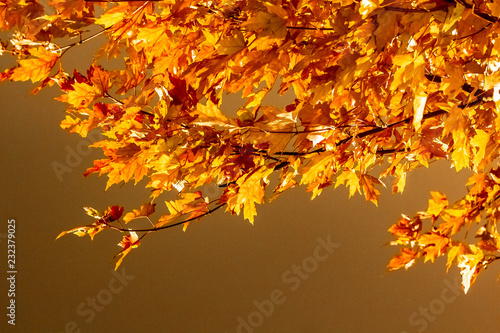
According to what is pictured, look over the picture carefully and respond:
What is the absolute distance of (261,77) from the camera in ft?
4.20

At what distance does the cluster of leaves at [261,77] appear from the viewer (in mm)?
952

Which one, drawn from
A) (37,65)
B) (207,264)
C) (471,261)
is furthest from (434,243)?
(207,264)

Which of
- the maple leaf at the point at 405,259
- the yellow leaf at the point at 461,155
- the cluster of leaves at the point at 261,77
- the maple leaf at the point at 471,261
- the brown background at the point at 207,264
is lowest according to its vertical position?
the brown background at the point at 207,264

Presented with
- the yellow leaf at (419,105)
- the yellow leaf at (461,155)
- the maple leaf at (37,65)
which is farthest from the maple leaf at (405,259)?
the maple leaf at (37,65)

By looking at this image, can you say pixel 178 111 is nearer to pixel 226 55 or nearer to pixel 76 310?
→ pixel 226 55

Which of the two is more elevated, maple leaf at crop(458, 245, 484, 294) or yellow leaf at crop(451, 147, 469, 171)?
yellow leaf at crop(451, 147, 469, 171)

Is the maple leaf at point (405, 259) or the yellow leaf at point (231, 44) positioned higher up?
the yellow leaf at point (231, 44)

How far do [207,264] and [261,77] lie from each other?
226 centimetres

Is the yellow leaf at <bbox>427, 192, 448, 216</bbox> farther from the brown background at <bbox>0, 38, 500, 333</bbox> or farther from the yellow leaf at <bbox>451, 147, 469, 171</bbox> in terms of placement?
the brown background at <bbox>0, 38, 500, 333</bbox>

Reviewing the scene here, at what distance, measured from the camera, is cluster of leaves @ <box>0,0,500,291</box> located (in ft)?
3.12

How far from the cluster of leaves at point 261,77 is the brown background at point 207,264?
1813 mm

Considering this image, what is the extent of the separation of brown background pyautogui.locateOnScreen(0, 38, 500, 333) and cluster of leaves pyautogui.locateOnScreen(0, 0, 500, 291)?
181cm

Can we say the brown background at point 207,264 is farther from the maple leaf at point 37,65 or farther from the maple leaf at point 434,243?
the maple leaf at point 37,65

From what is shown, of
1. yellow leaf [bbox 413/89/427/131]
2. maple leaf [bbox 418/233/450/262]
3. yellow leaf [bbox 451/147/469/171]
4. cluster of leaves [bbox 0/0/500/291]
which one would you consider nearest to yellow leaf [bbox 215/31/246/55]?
cluster of leaves [bbox 0/0/500/291]
